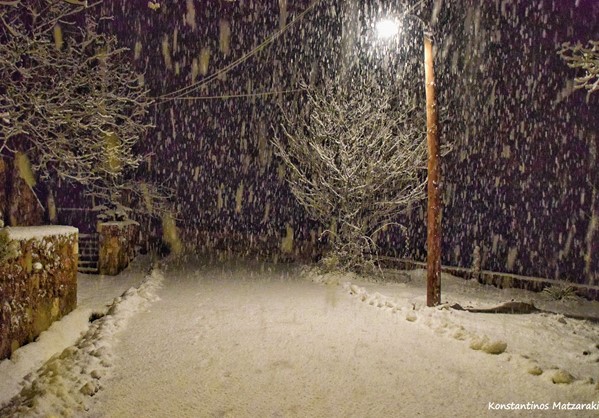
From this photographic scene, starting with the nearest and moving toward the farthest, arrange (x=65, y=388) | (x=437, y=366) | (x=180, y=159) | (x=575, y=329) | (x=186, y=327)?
1. (x=65, y=388)
2. (x=437, y=366)
3. (x=186, y=327)
4. (x=575, y=329)
5. (x=180, y=159)

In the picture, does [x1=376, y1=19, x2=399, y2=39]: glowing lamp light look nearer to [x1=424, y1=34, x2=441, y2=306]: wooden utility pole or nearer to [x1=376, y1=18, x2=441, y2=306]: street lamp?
[x1=376, y1=18, x2=441, y2=306]: street lamp

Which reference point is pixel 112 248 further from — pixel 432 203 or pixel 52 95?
pixel 432 203

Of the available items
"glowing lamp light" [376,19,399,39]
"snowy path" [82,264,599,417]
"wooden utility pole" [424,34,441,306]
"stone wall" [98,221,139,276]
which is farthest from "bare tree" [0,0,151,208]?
"wooden utility pole" [424,34,441,306]

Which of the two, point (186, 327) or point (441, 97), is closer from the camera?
point (186, 327)

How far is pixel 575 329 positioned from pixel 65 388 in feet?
27.6

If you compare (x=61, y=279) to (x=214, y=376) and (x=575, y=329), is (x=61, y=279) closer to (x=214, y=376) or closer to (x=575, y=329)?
(x=214, y=376)

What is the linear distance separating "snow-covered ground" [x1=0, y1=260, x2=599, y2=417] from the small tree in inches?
156

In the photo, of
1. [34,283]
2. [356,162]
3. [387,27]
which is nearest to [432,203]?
[387,27]

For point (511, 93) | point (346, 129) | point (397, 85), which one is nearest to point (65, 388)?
point (346, 129)

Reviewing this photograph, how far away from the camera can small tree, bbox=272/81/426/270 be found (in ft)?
42.7

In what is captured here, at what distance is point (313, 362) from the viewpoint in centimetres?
567

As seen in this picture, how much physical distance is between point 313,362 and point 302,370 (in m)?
0.32

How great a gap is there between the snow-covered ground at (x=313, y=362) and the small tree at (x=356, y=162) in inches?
156

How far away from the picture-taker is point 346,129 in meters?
13.6
